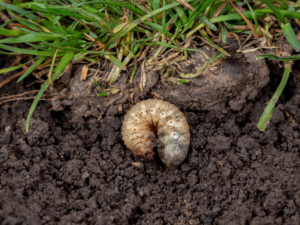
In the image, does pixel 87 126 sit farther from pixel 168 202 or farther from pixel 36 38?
pixel 168 202

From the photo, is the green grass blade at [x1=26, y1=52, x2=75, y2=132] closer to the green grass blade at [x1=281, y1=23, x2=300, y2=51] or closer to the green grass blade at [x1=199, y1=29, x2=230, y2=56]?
the green grass blade at [x1=199, y1=29, x2=230, y2=56]

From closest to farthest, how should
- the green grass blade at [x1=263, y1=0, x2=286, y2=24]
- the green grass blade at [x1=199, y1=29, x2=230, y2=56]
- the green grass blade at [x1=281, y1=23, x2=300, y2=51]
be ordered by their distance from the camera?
the green grass blade at [x1=263, y1=0, x2=286, y2=24] < the green grass blade at [x1=281, y1=23, x2=300, y2=51] < the green grass blade at [x1=199, y1=29, x2=230, y2=56]

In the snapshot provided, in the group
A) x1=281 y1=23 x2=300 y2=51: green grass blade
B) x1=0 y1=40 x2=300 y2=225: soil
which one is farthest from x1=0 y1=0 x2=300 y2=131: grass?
x1=0 y1=40 x2=300 y2=225: soil

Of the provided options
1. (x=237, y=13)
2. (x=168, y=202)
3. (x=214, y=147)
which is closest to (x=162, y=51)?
(x=237, y=13)

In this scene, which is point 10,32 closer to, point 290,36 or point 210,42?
point 210,42

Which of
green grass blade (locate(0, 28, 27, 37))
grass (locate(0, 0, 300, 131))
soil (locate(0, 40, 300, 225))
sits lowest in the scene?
soil (locate(0, 40, 300, 225))

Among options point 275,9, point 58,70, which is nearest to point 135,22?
point 58,70

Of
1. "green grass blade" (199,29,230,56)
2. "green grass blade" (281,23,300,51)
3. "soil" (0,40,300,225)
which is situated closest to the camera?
"soil" (0,40,300,225)
